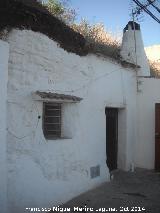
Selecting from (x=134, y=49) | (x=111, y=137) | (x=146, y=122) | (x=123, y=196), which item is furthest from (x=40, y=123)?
(x=134, y=49)

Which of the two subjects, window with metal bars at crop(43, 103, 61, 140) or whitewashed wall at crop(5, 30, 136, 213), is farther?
window with metal bars at crop(43, 103, 61, 140)

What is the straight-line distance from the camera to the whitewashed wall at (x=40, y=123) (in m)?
5.84

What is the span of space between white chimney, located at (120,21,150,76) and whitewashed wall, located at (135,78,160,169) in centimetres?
63

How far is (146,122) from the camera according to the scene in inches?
443

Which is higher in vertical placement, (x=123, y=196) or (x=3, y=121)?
(x=3, y=121)

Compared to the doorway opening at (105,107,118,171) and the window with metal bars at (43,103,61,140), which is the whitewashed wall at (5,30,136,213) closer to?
the window with metal bars at (43,103,61,140)

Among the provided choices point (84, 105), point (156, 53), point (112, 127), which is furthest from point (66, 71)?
point (156, 53)

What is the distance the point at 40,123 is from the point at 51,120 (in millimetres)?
905

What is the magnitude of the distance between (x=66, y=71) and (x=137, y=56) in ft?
17.6

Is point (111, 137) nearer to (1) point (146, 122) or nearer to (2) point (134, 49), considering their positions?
(1) point (146, 122)


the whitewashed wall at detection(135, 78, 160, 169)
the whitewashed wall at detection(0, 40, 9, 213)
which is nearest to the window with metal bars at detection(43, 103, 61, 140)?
the whitewashed wall at detection(0, 40, 9, 213)

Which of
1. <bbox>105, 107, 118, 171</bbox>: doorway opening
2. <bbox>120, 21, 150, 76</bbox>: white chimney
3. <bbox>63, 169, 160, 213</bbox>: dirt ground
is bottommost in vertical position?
<bbox>63, 169, 160, 213</bbox>: dirt ground

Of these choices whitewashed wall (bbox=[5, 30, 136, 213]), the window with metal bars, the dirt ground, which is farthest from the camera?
the window with metal bars

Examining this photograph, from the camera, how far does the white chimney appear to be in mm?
11992
